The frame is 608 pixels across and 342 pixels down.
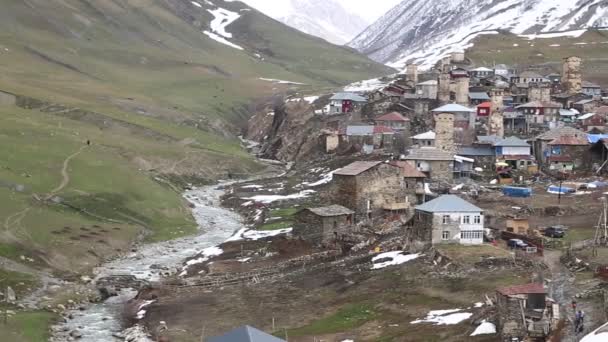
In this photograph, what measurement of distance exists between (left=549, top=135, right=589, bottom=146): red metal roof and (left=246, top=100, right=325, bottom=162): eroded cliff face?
45751 millimetres

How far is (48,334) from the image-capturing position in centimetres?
5816

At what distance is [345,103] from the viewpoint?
164m

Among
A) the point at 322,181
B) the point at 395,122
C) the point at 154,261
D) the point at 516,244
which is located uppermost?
the point at 395,122

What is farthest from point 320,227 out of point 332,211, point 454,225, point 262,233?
point 454,225

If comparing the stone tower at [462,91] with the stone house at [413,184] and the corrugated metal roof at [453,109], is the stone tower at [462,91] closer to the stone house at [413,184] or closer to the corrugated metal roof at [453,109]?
the corrugated metal roof at [453,109]

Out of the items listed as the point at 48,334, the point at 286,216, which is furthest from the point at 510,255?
the point at 286,216

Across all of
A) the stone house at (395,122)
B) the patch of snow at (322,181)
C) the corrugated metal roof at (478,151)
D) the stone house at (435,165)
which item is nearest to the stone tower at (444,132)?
the corrugated metal roof at (478,151)

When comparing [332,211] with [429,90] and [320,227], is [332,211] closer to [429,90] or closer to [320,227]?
[320,227]

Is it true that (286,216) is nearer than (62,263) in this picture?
No

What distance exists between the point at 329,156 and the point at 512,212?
189 feet

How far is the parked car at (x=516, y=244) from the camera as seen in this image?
227 feet

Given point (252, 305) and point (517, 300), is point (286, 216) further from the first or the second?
point (517, 300)

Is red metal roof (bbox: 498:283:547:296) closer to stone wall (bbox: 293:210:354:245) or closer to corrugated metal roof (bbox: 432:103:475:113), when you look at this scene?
stone wall (bbox: 293:210:354:245)

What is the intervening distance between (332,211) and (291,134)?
282ft
